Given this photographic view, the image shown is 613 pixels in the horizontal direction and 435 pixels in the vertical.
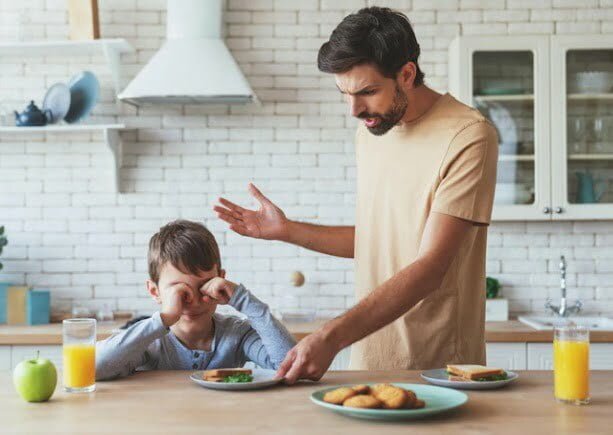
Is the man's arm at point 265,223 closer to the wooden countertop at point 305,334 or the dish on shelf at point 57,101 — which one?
the wooden countertop at point 305,334

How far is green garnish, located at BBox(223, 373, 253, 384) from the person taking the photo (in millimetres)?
1988

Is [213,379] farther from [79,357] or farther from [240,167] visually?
[240,167]

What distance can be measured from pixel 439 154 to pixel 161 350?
942mm

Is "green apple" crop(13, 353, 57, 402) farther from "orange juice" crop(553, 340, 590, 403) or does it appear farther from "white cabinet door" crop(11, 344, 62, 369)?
"white cabinet door" crop(11, 344, 62, 369)

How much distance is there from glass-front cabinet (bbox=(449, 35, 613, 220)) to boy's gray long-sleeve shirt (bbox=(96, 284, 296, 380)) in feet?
6.58

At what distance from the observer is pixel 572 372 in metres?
1.82

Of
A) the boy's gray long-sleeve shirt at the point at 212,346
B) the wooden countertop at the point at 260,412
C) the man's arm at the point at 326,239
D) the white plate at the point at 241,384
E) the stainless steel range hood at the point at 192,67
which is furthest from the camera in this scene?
the stainless steel range hood at the point at 192,67

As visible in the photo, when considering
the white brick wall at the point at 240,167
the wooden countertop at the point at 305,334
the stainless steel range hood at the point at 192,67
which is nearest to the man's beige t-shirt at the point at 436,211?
the wooden countertop at the point at 305,334

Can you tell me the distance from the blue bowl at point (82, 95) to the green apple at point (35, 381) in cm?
257

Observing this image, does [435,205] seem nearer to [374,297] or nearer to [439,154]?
[439,154]

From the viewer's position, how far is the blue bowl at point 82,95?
424cm

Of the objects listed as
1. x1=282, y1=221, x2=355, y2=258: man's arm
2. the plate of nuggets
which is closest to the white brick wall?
x1=282, y1=221, x2=355, y2=258: man's arm

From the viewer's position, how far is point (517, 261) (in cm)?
443

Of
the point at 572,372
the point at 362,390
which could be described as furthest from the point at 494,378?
the point at 362,390
